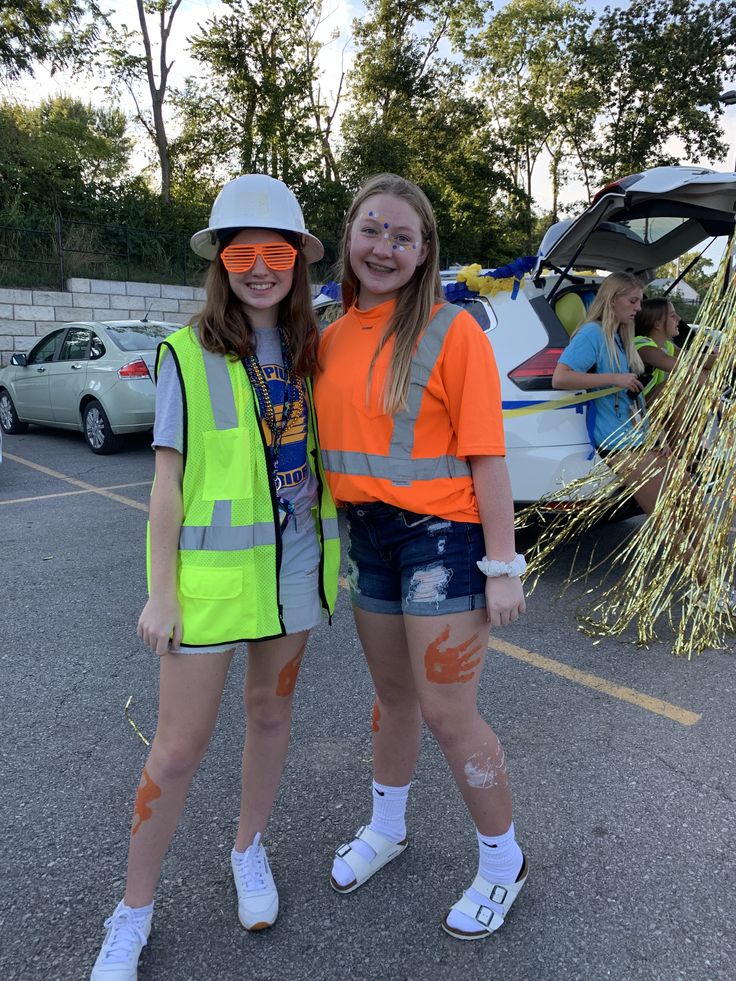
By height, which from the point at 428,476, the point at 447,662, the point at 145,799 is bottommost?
the point at 145,799

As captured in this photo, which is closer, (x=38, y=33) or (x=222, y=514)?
(x=222, y=514)

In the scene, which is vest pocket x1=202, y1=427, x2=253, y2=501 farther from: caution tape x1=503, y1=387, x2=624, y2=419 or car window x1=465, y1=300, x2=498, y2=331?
car window x1=465, y1=300, x2=498, y2=331

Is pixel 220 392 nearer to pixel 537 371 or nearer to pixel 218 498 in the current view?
pixel 218 498

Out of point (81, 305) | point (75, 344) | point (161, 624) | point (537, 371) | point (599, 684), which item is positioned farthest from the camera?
point (81, 305)

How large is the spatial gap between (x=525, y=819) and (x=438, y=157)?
77.9ft

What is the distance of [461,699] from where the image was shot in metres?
1.66

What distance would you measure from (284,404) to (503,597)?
0.66 meters

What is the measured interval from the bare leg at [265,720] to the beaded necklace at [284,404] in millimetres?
316

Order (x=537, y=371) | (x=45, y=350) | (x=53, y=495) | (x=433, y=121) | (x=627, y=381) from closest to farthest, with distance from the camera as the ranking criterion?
(x=627, y=381) < (x=537, y=371) < (x=53, y=495) < (x=45, y=350) < (x=433, y=121)

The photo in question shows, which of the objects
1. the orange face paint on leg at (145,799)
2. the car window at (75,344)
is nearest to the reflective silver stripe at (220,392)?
the orange face paint on leg at (145,799)

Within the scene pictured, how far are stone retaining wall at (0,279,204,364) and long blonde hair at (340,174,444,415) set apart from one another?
11.3 m

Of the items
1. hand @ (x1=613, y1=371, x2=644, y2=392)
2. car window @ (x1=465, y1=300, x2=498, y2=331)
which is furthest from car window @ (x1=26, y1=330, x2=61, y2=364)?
hand @ (x1=613, y1=371, x2=644, y2=392)

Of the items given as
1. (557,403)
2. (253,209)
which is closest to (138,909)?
(253,209)

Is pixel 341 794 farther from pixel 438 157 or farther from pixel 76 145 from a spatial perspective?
pixel 438 157
